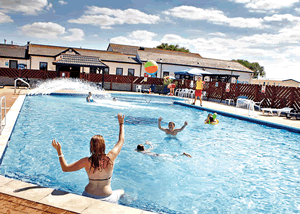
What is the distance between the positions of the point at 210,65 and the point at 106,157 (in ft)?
127

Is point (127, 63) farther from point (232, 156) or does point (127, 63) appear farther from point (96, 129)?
point (232, 156)

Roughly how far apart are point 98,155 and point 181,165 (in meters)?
3.62

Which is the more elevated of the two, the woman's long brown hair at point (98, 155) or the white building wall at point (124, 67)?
the white building wall at point (124, 67)

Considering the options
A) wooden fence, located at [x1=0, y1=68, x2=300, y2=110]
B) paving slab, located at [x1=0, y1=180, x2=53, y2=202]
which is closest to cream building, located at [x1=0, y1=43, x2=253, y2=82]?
wooden fence, located at [x1=0, y1=68, x2=300, y2=110]

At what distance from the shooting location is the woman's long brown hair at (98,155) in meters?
2.91

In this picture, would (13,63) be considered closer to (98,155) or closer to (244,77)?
(244,77)

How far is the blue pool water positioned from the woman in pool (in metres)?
0.66

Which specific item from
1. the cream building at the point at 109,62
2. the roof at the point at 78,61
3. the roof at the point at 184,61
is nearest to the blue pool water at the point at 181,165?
the roof at the point at 78,61

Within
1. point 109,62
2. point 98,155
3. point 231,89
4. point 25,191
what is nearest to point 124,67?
point 109,62

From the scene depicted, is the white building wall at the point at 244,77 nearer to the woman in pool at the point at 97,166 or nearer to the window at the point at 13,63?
the window at the point at 13,63

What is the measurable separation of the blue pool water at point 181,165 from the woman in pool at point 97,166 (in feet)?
2.18

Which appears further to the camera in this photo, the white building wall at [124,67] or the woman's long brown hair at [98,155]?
the white building wall at [124,67]

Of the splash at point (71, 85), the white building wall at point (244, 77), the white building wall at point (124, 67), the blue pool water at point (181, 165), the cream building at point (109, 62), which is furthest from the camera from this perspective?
the white building wall at point (244, 77)

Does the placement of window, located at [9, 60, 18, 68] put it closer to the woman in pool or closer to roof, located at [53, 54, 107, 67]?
roof, located at [53, 54, 107, 67]
